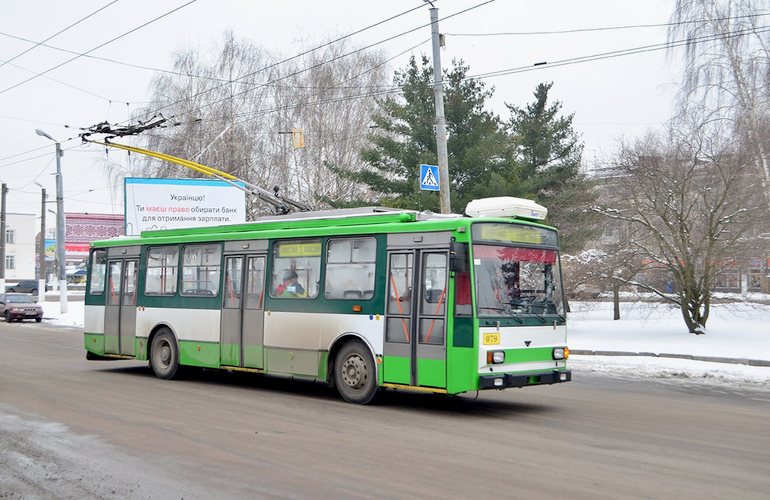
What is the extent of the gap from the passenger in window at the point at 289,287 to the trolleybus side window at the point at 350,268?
669mm

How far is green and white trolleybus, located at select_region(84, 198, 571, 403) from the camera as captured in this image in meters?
11.2

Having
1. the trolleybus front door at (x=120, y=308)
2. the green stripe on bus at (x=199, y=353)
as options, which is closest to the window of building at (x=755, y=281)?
the green stripe on bus at (x=199, y=353)

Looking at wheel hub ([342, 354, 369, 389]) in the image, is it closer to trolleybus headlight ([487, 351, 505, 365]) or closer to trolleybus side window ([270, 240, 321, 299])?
trolleybus side window ([270, 240, 321, 299])

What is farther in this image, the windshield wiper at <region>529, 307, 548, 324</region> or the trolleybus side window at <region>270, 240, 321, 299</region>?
the trolleybus side window at <region>270, 240, 321, 299</region>

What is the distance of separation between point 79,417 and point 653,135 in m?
21.1

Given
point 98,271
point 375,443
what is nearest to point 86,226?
point 98,271

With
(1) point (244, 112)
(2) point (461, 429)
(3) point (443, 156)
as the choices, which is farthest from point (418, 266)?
(1) point (244, 112)

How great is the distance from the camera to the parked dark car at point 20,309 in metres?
40.5

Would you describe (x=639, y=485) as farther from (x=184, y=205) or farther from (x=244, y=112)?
(x=244, y=112)

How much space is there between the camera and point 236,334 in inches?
569

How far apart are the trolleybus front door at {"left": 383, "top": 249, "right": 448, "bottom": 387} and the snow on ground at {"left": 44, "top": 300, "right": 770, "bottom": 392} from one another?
7393 millimetres

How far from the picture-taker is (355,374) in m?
12.4

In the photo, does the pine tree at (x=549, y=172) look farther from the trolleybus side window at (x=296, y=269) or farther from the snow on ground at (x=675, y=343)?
the trolleybus side window at (x=296, y=269)

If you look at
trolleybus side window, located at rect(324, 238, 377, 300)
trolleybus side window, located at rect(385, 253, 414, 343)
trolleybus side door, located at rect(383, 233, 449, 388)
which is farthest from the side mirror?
trolleybus side window, located at rect(324, 238, 377, 300)
